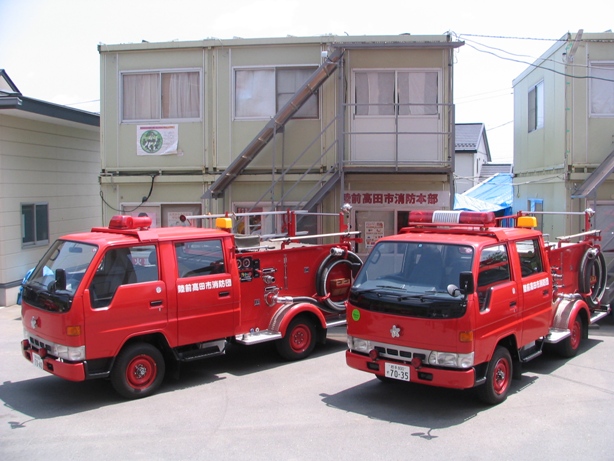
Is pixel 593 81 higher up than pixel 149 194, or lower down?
higher up

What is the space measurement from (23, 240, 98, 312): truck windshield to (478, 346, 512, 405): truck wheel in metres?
4.89

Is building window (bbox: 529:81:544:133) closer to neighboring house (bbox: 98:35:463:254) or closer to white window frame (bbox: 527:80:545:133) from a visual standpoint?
white window frame (bbox: 527:80:545:133)

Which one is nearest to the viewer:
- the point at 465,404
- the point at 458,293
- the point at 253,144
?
the point at 458,293

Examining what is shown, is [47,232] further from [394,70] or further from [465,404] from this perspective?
[465,404]

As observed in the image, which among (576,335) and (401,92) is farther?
(401,92)

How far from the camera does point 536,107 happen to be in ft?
54.5

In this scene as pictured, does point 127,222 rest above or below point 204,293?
above

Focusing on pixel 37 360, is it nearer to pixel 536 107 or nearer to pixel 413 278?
pixel 413 278

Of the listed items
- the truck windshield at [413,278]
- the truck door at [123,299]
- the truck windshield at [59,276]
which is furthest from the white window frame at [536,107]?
the truck windshield at [59,276]

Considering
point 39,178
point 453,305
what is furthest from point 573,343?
point 39,178

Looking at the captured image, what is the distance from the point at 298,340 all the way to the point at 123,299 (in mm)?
3073

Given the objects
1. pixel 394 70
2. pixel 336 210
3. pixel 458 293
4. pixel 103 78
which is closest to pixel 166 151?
pixel 103 78

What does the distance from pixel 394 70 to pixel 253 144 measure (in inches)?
139

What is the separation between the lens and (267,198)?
14273 millimetres
